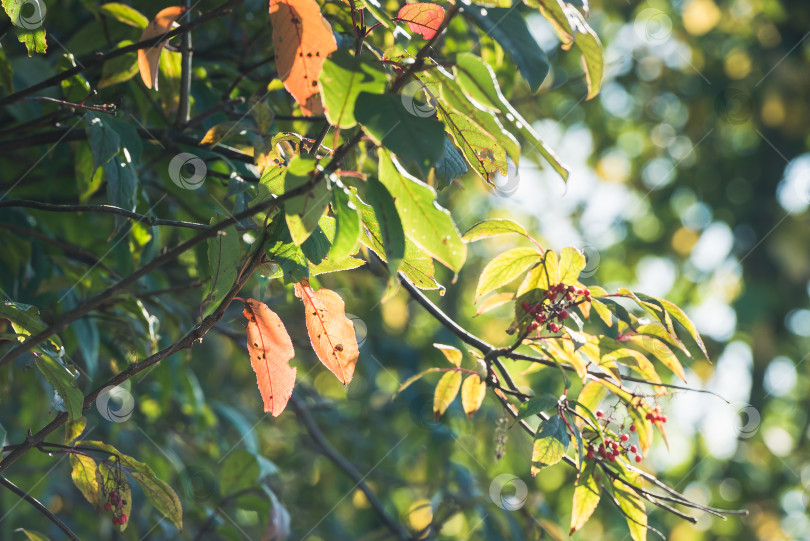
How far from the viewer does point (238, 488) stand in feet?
4.72

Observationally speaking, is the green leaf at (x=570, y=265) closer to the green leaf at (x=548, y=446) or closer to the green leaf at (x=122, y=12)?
the green leaf at (x=548, y=446)

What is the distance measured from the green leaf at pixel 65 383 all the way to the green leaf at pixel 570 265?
595 millimetres

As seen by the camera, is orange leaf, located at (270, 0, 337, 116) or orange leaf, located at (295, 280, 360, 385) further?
orange leaf, located at (295, 280, 360, 385)

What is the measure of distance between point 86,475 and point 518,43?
73 cm

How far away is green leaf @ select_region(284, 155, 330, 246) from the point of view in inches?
21.7

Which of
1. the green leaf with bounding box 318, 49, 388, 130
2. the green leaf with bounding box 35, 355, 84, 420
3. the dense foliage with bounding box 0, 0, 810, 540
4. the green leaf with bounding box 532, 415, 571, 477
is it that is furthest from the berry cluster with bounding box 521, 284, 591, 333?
the green leaf with bounding box 35, 355, 84, 420

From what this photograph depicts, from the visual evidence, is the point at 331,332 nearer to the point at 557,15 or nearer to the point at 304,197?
the point at 304,197

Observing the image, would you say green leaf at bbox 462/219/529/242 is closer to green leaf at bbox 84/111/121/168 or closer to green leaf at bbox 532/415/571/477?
green leaf at bbox 532/415/571/477

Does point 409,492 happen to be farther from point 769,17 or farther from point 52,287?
point 769,17

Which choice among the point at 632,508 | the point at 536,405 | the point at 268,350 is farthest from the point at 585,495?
the point at 268,350

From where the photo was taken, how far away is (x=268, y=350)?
790 mm

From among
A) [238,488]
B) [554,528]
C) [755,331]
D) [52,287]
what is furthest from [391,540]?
[755,331]

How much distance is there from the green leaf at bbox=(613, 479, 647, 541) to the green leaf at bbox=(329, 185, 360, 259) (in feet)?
1.60

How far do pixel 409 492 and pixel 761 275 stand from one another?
2498mm
